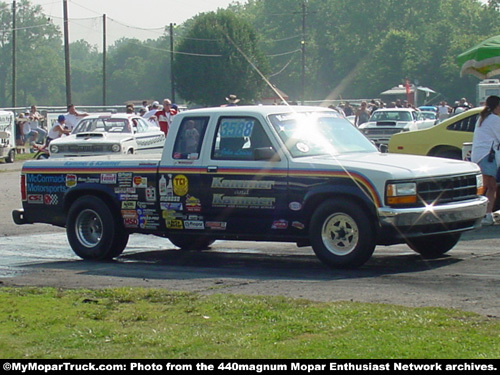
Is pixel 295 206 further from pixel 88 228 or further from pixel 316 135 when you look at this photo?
pixel 88 228

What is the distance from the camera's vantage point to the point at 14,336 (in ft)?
22.7

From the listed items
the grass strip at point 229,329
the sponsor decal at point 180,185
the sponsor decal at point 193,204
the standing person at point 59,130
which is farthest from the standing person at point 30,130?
the grass strip at point 229,329

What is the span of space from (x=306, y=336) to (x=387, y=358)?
0.91 metres

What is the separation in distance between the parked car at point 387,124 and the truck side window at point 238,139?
19.2m

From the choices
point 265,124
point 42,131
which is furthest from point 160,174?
point 42,131

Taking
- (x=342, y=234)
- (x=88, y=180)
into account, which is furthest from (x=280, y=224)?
(x=88, y=180)

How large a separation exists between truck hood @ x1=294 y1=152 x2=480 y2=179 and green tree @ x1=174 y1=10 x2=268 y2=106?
71260 mm

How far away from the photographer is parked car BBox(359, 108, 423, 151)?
3067 centimetres

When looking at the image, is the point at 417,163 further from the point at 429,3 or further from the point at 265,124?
the point at 429,3

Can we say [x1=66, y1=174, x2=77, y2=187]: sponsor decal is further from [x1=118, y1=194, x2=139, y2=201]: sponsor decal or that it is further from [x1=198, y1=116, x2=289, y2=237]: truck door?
[x1=198, y1=116, x2=289, y2=237]: truck door

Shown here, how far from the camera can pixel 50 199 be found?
1195 cm

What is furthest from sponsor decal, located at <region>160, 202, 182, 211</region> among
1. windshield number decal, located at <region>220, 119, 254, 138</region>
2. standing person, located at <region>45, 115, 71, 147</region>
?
standing person, located at <region>45, 115, 71, 147</region>

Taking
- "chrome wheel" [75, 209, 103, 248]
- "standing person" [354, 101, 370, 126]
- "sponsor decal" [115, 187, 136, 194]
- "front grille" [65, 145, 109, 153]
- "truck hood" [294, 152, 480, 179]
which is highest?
"standing person" [354, 101, 370, 126]

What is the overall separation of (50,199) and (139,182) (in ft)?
4.79
